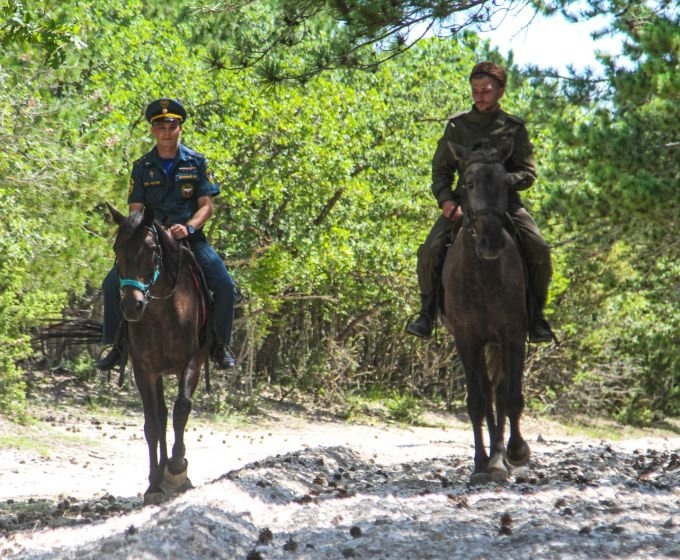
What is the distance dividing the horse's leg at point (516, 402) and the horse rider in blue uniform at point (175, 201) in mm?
2518

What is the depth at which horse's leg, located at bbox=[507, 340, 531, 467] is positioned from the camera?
9570mm

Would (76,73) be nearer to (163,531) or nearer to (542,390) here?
(163,531)

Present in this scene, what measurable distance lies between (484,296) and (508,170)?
1304 mm

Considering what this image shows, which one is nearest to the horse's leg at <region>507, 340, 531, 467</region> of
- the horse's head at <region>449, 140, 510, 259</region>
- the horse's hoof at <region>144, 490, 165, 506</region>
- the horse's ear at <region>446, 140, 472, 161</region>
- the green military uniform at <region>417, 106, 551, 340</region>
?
the green military uniform at <region>417, 106, 551, 340</region>

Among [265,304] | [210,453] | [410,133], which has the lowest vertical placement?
[210,453]

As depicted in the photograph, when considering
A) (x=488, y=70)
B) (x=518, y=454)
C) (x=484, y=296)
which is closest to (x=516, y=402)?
(x=518, y=454)

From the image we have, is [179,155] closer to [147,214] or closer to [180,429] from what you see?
[147,214]

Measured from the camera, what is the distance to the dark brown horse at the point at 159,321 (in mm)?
9117

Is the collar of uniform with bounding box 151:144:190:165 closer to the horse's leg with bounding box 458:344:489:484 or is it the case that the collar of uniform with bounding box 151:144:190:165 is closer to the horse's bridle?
the horse's bridle

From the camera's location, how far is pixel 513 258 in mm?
9562

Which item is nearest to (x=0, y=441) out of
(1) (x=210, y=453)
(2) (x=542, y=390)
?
(1) (x=210, y=453)

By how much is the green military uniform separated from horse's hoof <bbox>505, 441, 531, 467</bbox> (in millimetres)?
1269

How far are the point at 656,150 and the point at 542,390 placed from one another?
14.3 meters

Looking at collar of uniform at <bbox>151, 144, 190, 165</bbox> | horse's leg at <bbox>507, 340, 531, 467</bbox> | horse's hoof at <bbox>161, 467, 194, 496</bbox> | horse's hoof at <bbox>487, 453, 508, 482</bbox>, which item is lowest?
horse's hoof at <bbox>161, 467, 194, 496</bbox>
